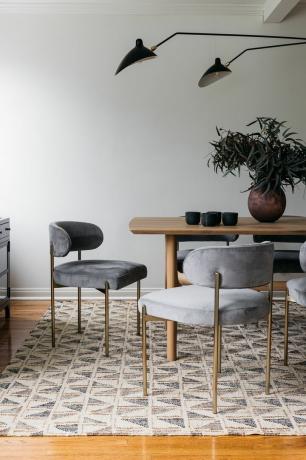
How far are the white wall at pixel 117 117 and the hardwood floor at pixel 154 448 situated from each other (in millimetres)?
3034

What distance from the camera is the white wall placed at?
17.5 feet

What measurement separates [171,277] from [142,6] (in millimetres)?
2746

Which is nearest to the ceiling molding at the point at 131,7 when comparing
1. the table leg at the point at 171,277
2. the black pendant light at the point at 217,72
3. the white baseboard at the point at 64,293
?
the black pendant light at the point at 217,72

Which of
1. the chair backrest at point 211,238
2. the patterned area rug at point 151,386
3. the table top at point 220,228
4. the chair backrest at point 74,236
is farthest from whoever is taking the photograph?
the chair backrest at point 211,238

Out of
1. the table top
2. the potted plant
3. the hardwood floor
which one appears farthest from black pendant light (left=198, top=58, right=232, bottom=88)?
the hardwood floor

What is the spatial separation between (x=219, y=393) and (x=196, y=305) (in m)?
0.52

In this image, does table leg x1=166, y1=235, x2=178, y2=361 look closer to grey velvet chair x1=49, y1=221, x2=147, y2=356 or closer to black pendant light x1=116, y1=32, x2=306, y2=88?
grey velvet chair x1=49, y1=221, x2=147, y2=356

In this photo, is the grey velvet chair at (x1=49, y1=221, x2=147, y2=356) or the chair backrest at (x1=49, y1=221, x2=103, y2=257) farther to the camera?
the chair backrest at (x1=49, y1=221, x2=103, y2=257)

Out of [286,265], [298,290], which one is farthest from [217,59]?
[298,290]

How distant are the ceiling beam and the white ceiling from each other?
0.06m

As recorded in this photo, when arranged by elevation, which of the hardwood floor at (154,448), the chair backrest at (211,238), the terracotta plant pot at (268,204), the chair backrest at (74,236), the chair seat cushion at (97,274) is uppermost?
the terracotta plant pot at (268,204)

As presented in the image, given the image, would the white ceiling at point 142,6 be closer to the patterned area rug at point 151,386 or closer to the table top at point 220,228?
the table top at point 220,228

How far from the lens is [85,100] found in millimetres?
5379

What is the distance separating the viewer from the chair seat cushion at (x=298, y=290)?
3113 millimetres
